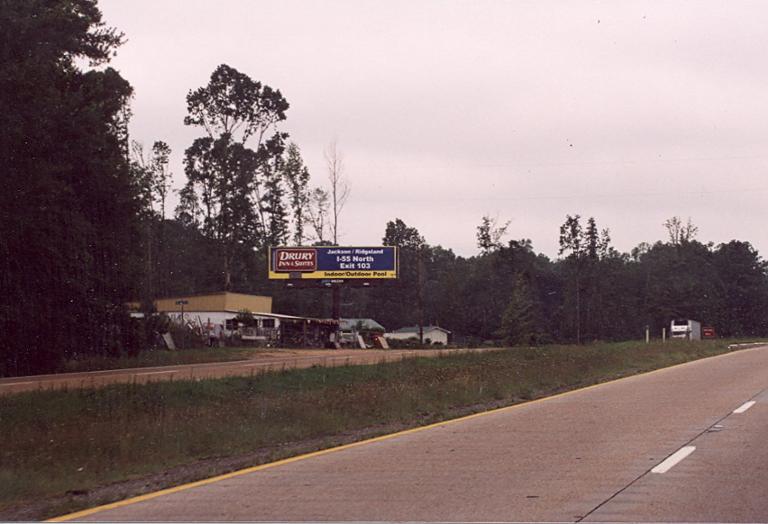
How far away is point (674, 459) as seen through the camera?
1259 centimetres

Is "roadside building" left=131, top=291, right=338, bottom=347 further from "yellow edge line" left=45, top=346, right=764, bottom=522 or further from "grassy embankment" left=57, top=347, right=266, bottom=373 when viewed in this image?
"yellow edge line" left=45, top=346, right=764, bottom=522

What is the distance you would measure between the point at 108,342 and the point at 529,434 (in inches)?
1275

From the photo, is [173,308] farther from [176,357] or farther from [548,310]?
[548,310]

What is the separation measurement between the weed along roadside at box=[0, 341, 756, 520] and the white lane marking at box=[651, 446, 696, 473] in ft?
16.8

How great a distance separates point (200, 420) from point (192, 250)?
9071cm

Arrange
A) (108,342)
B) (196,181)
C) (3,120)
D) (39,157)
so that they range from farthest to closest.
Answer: (196,181) < (108,342) < (39,157) < (3,120)

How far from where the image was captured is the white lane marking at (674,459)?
11.8 metres

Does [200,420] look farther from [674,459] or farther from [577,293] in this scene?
[577,293]

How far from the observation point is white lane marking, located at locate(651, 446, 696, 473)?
11761 millimetres

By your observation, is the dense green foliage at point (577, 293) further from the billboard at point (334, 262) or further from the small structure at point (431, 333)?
the billboard at point (334, 262)

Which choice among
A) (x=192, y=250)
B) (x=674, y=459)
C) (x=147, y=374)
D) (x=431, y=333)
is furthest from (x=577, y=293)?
(x=674, y=459)

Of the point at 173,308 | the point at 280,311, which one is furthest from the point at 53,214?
the point at 280,311

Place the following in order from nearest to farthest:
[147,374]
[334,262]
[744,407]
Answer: [744,407], [147,374], [334,262]

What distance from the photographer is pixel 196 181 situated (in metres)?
94.4
